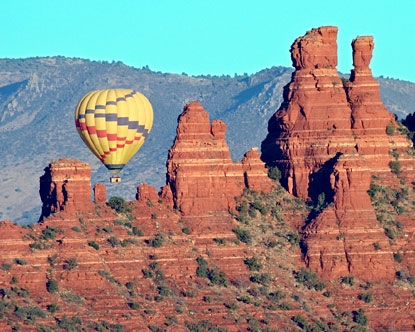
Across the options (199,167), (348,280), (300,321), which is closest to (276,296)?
(300,321)

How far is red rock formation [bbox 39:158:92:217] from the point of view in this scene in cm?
15800

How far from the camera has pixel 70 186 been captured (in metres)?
158

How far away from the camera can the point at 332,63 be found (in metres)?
173

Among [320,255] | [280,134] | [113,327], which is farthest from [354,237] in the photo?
[113,327]

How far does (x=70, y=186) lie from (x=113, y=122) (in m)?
7.25

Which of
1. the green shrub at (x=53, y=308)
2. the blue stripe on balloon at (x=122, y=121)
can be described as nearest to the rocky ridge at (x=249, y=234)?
the green shrub at (x=53, y=308)

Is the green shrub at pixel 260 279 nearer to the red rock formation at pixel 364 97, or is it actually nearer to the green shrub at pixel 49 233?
the green shrub at pixel 49 233

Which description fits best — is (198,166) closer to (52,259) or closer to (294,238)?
(294,238)

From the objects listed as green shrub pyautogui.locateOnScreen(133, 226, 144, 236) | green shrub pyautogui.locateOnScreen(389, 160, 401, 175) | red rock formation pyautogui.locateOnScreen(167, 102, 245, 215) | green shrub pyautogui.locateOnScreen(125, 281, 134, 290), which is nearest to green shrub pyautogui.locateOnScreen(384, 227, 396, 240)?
green shrub pyautogui.locateOnScreen(389, 160, 401, 175)

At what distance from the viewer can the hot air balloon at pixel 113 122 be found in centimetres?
16225

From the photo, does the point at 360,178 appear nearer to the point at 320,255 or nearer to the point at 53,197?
the point at 320,255

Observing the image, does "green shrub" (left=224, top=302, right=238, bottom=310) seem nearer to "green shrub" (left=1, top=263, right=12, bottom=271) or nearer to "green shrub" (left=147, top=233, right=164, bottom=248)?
"green shrub" (left=147, top=233, right=164, bottom=248)

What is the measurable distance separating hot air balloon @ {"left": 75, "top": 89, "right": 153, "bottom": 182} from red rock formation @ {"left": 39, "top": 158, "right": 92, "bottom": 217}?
15.8ft

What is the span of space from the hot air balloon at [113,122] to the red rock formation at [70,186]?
189 inches
